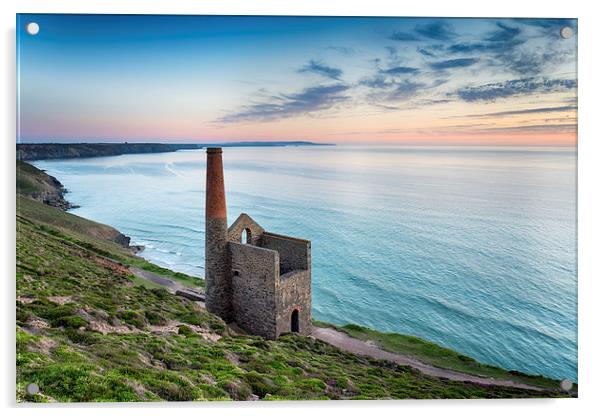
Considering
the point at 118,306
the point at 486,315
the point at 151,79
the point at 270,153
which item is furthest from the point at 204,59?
the point at 486,315

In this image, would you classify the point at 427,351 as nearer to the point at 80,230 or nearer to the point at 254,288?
the point at 254,288

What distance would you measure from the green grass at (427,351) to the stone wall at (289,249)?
6591 millimetres

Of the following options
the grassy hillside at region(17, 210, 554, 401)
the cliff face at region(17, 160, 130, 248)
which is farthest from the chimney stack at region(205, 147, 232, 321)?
the cliff face at region(17, 160, 130, 248)

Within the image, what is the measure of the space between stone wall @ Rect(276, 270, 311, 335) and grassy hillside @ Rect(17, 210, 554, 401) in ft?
4.49

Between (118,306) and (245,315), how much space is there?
534 cm

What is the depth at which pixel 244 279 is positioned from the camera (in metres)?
18.1

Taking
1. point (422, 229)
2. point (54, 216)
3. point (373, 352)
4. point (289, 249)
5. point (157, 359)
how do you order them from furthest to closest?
point (54, 216)
point (422, 229)
point (373, 352)
point (289, 249)
point (157, 359)

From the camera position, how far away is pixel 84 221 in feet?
142

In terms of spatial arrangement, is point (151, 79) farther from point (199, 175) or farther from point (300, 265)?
point (300, 265)

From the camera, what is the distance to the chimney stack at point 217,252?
1772 centimetres

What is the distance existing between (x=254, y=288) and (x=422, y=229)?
13.9m

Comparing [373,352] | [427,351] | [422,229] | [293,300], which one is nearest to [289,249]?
[293,300]

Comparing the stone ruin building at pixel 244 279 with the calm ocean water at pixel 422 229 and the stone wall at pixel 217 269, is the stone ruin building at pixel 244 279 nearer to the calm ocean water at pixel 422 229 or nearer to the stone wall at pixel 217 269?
the stone wall at pixel 217 269

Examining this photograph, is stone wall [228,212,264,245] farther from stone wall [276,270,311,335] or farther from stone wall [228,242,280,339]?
stone wall [276,270,311,335]
